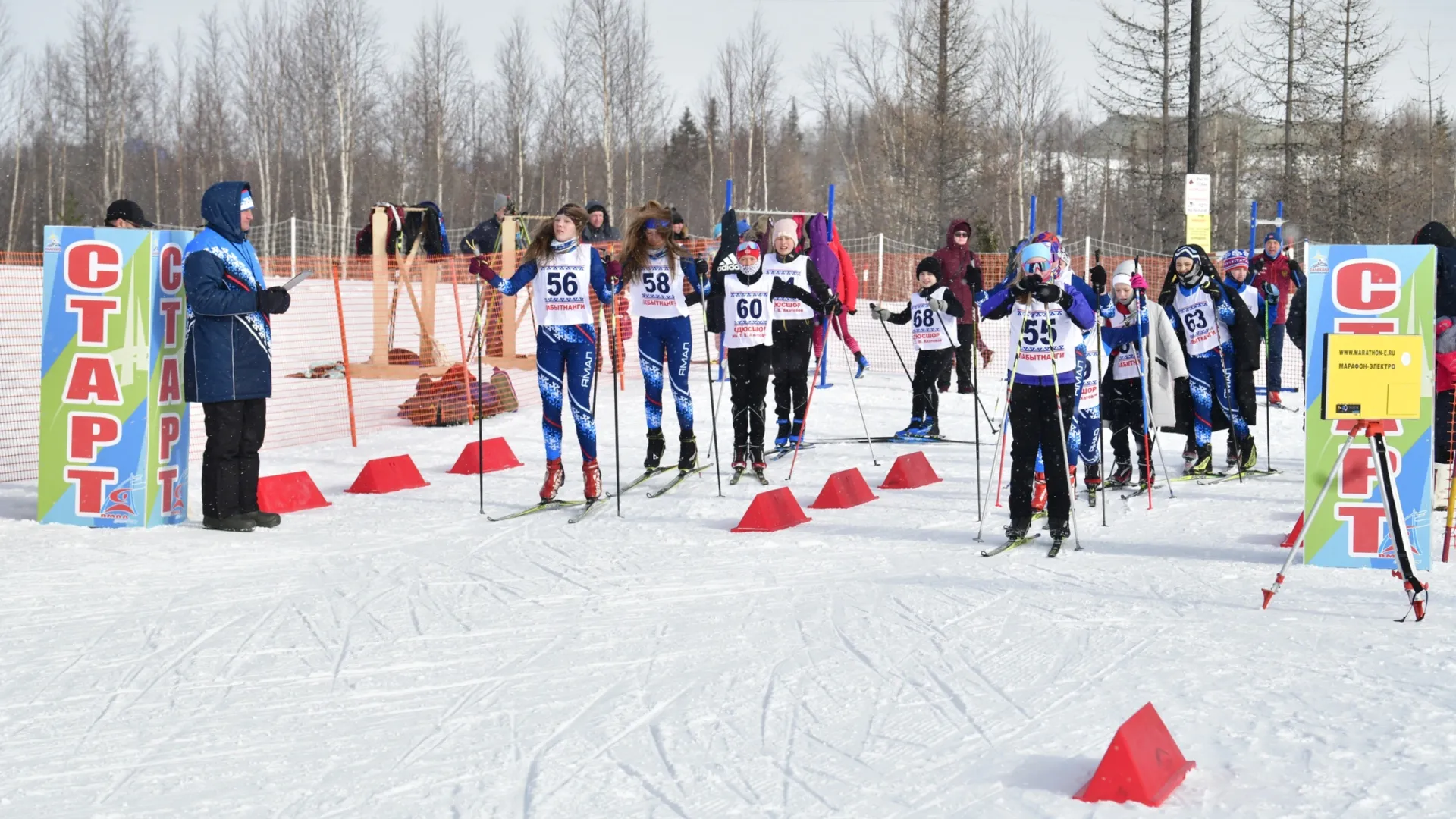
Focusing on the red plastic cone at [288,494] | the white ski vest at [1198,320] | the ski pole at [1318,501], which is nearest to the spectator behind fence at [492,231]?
the red plastic cone at [288,494]

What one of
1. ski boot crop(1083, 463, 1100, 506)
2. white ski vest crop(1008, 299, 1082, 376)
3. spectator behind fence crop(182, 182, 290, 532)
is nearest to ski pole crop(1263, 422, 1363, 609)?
white ski vest crop(1008, 299, 1082, 376)

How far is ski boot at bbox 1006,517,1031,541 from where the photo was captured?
717 centimetres

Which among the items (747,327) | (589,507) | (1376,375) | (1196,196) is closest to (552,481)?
(589,507)

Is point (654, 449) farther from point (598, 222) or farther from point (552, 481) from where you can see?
point (598, 222)

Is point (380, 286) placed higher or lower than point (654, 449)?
higher

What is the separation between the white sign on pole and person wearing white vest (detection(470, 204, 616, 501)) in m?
9.81

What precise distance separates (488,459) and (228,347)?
310cm

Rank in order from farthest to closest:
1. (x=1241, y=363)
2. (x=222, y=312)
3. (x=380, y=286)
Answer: (x=380, y=286) < (x=1241, y=363) < (x=222, y=312)

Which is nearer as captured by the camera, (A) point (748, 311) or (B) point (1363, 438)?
(B) point (1363, 438)

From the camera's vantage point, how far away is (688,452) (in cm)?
962

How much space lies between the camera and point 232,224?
755 centimetres

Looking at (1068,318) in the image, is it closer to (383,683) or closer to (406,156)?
(383,683)

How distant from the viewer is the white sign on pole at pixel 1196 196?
51.7 feet

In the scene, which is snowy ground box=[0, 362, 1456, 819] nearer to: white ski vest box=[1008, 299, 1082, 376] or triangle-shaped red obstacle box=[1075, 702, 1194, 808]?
triangle-shaped red obstacle box=[1075, 702, 1194, 808]
